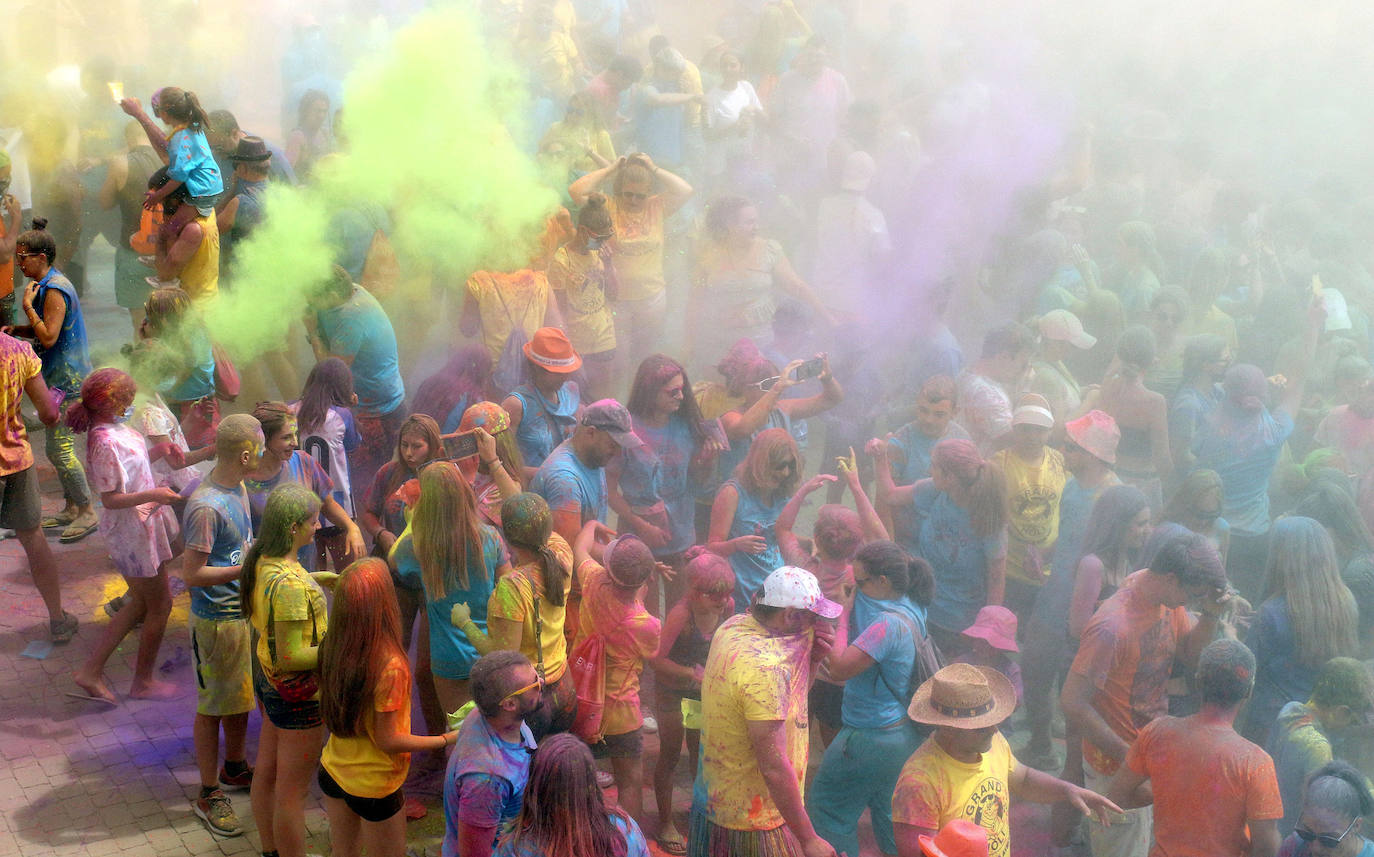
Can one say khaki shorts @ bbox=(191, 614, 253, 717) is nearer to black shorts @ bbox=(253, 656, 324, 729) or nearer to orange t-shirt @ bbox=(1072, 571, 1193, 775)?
black shorts @ bbox=(253, 656, 324, 729)

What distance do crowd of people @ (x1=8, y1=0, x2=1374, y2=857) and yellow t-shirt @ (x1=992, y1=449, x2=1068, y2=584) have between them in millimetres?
22

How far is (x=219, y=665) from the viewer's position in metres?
4.65

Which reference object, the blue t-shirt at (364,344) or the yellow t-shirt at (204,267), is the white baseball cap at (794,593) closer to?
the blue t-shirt at (364,344)

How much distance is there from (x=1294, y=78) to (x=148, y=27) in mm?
13562

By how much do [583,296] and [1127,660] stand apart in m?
3.76

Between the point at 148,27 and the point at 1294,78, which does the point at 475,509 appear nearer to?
the point at 148,27

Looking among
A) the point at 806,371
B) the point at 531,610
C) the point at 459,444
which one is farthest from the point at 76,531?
the point at 806,371

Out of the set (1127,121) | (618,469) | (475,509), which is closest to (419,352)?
(618,469)

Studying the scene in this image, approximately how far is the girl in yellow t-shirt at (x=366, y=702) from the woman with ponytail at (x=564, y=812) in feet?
2.45

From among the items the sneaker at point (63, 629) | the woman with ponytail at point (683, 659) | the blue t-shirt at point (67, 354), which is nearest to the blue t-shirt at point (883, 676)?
the woman with ponytail at point (683, 659)

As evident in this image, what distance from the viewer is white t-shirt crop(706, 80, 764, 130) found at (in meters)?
10.2

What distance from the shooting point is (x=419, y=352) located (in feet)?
25.9

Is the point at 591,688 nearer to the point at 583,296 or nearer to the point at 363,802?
the point at 363,802

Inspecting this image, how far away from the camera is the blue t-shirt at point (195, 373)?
600 cm
